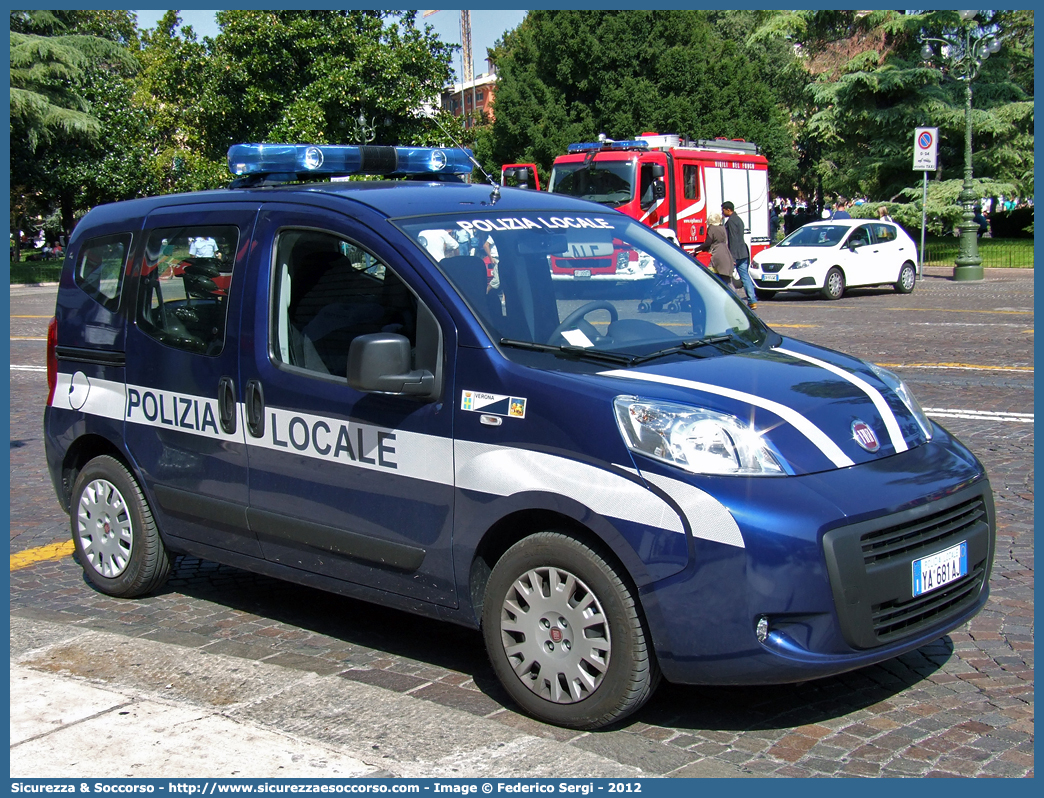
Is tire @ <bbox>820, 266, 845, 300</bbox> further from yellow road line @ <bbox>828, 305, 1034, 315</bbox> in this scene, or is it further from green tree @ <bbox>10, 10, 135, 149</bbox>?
green tree @ <bbox>10, 10, 135, 149</bbox>

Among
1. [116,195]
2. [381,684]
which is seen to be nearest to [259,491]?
[381,684]

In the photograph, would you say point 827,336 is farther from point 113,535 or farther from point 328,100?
point 328,100

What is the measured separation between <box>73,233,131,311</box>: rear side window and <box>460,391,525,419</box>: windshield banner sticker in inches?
86.8

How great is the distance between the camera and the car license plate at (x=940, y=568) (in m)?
3.71

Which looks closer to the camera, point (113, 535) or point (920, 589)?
point (920, 589)

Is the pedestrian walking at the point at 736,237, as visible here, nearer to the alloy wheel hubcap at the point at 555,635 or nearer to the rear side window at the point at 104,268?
the rear side window at the point at 104,268

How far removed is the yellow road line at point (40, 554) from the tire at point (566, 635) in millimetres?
3216

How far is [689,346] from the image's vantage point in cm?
430

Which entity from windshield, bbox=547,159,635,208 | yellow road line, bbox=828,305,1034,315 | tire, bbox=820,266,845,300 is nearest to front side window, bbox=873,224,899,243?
tire, bbox=820,266,845,300

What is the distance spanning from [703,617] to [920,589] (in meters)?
0.76

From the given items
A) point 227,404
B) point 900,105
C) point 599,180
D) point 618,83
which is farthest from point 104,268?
point 618,83

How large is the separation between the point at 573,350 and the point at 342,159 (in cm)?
204

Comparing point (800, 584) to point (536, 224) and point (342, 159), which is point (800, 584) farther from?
point (342, 159)

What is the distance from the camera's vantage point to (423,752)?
3.70m
